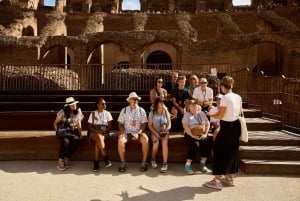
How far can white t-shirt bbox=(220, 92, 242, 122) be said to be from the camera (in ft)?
18.2

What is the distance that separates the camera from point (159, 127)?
700cm

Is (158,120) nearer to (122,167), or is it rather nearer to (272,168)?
(122,167)

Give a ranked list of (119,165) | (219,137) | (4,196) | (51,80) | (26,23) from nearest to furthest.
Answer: (4,196)
(219,137)
(119,165)
(51,80)
(26,23)

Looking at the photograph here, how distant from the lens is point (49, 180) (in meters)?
6.03

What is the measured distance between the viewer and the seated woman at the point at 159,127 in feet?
22.2

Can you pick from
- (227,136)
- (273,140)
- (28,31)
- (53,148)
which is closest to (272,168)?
(273,140)

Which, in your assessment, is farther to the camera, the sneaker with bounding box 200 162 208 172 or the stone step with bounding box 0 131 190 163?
the stone step with bounding box 0 131 190 163

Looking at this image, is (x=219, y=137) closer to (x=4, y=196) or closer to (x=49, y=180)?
(x=49, y=180)

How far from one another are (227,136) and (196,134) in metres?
1.21

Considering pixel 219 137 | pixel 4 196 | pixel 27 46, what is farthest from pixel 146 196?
pixel 27 46

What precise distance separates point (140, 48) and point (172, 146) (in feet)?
50.7

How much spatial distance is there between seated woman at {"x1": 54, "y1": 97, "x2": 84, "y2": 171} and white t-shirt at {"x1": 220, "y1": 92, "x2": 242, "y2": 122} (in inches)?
136

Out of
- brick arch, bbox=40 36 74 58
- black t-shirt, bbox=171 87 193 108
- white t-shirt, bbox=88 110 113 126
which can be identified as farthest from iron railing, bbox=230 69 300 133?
brick arch, bbox=40 36 74 58

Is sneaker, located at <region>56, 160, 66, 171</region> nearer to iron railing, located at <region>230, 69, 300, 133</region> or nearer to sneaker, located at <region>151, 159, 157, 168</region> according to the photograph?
sneaker, located at <region>151, 159, 157, 168</region>
